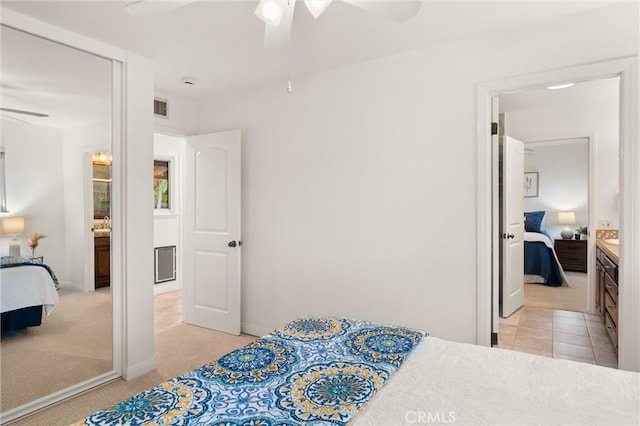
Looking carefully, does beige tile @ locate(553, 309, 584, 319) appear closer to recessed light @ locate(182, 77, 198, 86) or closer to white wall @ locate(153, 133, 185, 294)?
recessed light @ locate(182, 77, 198, 86)

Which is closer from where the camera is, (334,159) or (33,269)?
(33,269)

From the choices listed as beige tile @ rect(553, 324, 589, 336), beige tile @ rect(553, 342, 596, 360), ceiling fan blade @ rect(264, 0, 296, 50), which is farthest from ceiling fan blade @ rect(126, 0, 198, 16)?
beige tile @ rect(553, 324, 589, 336)

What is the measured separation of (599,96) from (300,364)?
14.4 feet

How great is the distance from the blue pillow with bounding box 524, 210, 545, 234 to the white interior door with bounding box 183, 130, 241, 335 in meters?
5.61

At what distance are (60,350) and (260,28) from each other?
2.49 meters

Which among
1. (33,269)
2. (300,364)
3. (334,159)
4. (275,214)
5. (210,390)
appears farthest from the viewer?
(275,214)

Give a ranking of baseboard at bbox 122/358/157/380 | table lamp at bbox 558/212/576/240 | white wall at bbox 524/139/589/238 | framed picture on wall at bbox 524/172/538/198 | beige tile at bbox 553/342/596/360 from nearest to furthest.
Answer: baseboard at bbox 122/358/157/380 < beige tile at bbox 553/342/596/360 < table lamp at bbox 558/212/576/240 < white wall at bbox 524/139/589/238 < framed picture on wall at bbox 524/172/538/198

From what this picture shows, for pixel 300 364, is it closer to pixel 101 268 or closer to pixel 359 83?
pixel 101 268

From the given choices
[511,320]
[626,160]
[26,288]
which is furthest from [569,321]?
[26,288]

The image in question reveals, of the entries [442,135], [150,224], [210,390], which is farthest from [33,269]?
[442,135]

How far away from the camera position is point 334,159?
128 inches

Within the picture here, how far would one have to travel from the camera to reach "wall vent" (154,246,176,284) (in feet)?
18.6

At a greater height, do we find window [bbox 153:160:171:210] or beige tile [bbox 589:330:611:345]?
window [bbox 153:160:171:210]

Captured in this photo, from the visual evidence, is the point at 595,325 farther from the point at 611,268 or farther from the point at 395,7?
the point at 395,7
